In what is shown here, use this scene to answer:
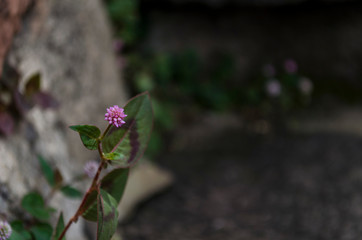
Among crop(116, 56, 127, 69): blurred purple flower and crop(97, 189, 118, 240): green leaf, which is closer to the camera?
crop(97, 189, 118, 240): green leaf

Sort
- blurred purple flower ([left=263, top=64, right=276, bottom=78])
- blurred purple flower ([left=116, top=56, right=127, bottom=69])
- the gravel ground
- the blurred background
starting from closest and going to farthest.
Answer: the gravel ground → the blurred background → blurred purple flower ([left=116, top=56, right=127, bottom=69]) → blurred purple flower ([left=263, top=64, right=276, bottom=78])

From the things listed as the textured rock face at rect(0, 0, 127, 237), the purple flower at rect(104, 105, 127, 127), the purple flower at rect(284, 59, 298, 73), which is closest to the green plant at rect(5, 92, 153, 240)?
the purple flower at rect(104, 105, 127, 127)

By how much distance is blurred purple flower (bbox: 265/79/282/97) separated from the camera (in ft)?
13.3

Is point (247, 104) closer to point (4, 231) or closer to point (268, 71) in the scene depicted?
point (268, 71)

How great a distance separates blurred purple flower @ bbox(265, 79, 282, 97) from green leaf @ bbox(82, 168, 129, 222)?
313 cm

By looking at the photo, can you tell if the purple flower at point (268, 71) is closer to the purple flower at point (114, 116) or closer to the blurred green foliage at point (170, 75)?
the blurred green foliage at point (170, 75)

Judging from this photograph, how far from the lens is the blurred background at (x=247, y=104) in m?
2.61

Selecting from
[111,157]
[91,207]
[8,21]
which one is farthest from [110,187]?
[8,21]

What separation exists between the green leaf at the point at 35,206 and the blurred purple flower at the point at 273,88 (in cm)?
309

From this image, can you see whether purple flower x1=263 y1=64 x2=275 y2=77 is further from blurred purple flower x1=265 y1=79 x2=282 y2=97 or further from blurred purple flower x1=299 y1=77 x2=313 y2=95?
blurred purple flower x1=299 y1=77 x2=313 y2=95

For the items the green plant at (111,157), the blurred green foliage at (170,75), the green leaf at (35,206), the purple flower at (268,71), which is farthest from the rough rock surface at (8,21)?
the purple flower at (268,71)

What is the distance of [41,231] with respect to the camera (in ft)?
4.06

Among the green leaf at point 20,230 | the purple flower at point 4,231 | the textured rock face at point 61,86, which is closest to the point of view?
the purple flower at point 4,231

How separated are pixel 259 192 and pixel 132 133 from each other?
1925 mm
